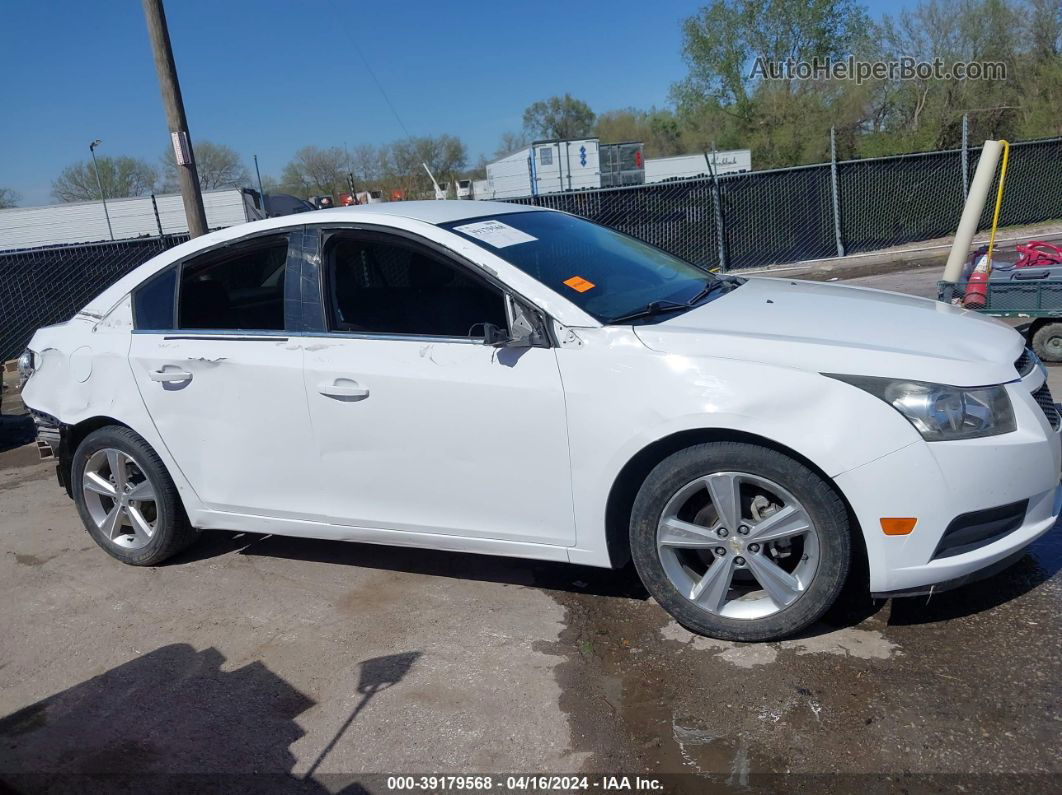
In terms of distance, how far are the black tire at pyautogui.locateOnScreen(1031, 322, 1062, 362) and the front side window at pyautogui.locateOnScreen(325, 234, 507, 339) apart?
217 inches

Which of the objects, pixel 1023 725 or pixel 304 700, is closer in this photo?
pixel 1023 725

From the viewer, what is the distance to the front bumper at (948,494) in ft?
9.73

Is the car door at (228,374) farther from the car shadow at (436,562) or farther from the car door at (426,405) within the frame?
the car shadow at (436,562)

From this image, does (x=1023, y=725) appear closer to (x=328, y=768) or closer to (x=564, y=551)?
(x=564, y=551)

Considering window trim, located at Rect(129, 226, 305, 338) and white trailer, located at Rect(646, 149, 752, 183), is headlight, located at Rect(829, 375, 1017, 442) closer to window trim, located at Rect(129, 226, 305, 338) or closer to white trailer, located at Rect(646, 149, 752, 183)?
window trim, located at Rect(129, 226, 305, 338)

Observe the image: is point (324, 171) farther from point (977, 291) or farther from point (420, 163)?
point (977, 291)

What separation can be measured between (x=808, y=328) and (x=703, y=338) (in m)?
0.41

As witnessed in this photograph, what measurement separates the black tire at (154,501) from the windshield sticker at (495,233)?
1966 mm

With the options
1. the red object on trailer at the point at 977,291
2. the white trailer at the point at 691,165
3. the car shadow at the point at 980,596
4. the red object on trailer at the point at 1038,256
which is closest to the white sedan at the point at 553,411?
the car shadow at the point at 980,596

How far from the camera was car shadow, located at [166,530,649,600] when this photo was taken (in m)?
4.09

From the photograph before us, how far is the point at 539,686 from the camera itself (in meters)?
3.29

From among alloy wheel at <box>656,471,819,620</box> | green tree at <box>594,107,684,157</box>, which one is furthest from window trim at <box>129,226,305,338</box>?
green tree at <box>594,107,684,157</box>

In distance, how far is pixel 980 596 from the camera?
11.8 feet

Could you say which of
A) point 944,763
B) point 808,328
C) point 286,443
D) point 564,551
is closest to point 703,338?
point 808,328
